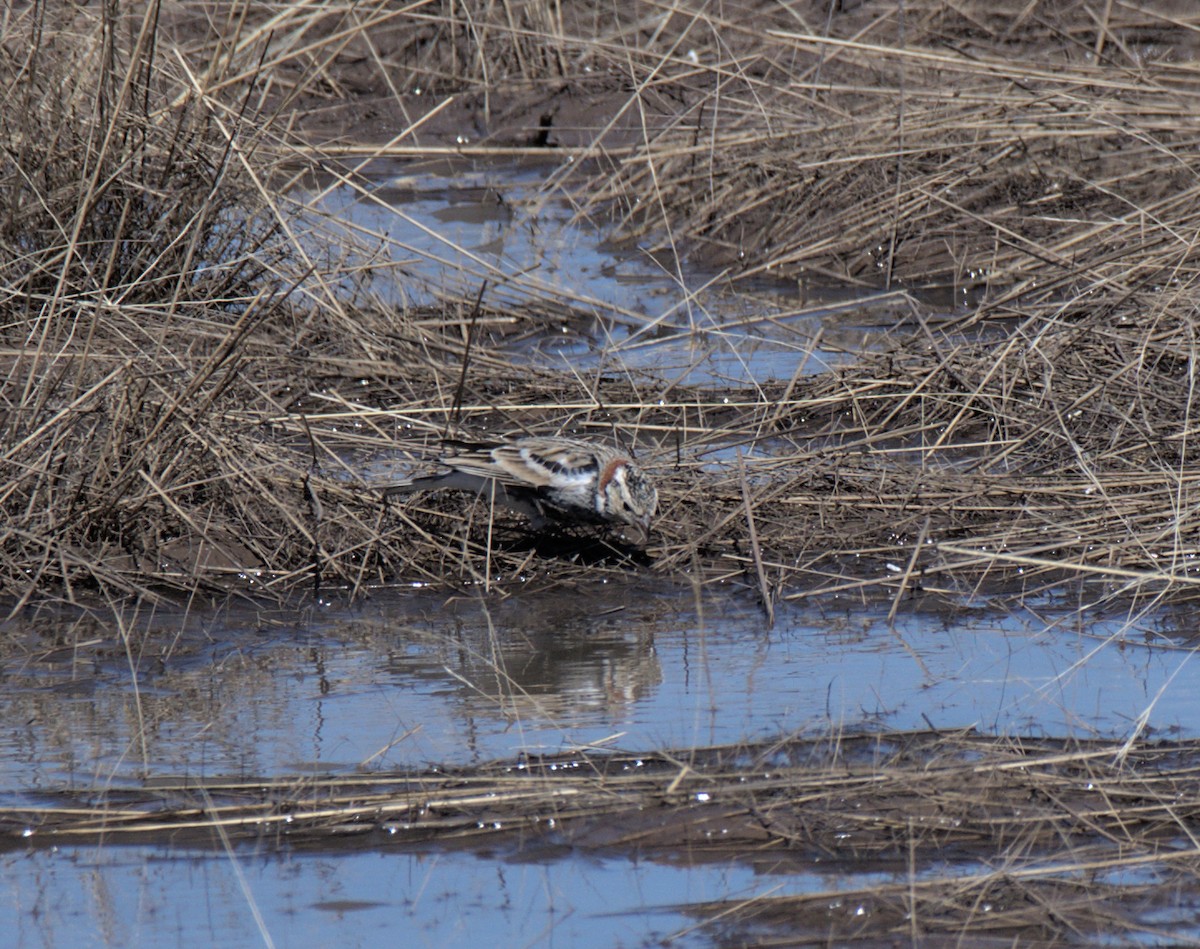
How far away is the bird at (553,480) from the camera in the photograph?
6117 mm

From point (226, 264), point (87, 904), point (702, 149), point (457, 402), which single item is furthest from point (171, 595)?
point (702, 149)

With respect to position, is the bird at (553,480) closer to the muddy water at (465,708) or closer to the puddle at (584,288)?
the muddy water at (465,708)

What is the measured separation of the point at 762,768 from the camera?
4324 mm

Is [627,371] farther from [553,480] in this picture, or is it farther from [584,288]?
[584,288]

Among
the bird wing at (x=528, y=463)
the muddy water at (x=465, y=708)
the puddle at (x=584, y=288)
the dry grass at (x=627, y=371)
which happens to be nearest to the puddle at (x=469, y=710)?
the muddy water at (x=465, y=708)

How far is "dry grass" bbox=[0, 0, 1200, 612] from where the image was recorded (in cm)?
614

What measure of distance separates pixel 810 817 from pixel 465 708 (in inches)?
51.8

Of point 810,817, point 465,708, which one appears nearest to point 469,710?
point 465,708

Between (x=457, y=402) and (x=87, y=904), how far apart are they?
10.7 ft

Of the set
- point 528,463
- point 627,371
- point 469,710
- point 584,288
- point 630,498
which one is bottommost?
point 469,710

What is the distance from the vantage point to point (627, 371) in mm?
8047

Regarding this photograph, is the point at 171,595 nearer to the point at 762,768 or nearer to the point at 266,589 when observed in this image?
the point at 266,589

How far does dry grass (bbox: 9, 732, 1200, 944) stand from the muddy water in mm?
73

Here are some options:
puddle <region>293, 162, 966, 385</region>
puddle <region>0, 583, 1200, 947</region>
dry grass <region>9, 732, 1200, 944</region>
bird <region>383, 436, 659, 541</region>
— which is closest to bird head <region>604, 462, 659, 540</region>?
bird <region>383, 436, 659, 541</region>
